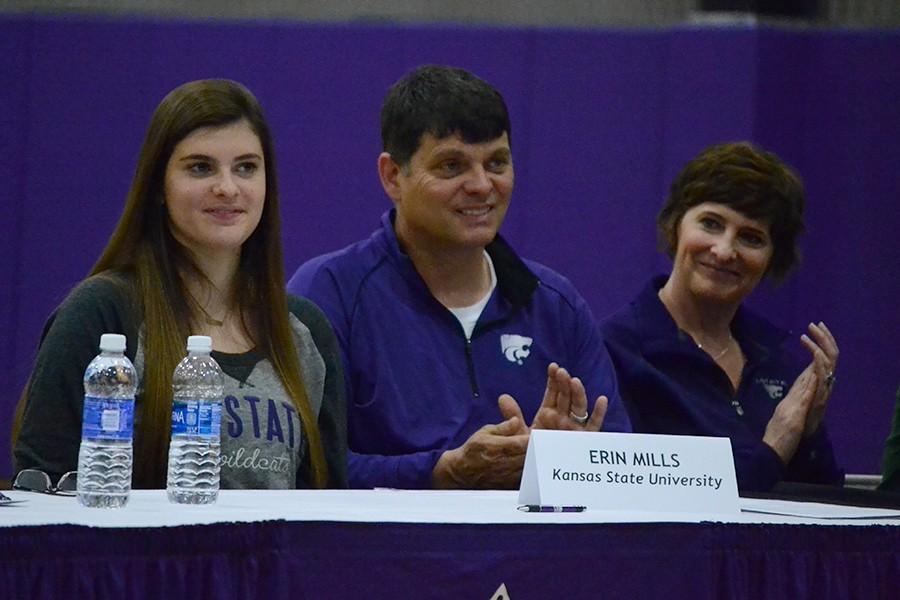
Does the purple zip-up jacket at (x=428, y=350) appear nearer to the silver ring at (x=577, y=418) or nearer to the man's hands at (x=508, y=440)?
the man's hands at (x=508, y=440)

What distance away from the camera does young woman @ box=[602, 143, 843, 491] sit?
2.92 meters

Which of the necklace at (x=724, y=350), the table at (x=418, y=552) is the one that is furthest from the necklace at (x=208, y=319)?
the necklace at (x=724, y=350)

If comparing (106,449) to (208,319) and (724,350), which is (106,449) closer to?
(208,319)

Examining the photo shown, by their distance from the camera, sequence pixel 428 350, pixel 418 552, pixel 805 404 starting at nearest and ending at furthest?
pixel 418 552, pixel 428 350, pixel 805 404

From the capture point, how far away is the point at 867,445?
467 cm

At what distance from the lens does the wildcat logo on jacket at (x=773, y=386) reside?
10.2 feet

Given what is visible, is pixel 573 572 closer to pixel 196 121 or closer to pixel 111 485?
pixel 111 485

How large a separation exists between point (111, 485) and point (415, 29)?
10.8ft

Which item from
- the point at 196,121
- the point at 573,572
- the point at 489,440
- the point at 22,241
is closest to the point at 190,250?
the point at 196,121

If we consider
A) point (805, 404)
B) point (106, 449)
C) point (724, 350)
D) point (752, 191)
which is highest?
point (752, 191)

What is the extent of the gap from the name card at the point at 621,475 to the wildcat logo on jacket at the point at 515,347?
948 millimetres

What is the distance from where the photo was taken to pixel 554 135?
473 cm

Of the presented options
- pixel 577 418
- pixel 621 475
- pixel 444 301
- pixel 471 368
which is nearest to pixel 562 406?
pixel 577 418

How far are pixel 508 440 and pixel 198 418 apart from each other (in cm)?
72
